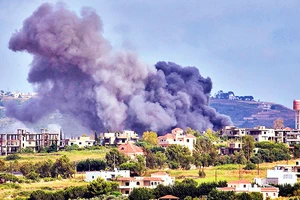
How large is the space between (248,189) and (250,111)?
443 feet

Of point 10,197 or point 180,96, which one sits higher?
point 180,96

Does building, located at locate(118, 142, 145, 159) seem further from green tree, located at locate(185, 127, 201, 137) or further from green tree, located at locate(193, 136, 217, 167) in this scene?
green tree, located at locate(185, 127, 201, 137)

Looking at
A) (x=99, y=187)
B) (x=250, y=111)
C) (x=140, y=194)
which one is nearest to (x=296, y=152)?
(x=140, y=194)

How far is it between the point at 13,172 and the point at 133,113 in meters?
23.4

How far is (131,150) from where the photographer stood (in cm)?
7431

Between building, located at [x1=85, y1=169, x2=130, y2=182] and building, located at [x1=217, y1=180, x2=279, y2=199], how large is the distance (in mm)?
9057

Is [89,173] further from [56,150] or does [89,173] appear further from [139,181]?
[56,150]

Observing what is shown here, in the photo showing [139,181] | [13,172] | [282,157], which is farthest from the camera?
[282,157]

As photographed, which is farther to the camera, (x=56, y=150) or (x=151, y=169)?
(x=56, y=150)

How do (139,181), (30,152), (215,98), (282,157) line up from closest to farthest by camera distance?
(139,181) < (282,157) < (30,152) < (215,98)

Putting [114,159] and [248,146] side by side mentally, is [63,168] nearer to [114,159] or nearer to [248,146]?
[114,159]

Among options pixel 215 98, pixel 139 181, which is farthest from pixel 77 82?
pixel 215 98

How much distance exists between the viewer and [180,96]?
94500 millimetres

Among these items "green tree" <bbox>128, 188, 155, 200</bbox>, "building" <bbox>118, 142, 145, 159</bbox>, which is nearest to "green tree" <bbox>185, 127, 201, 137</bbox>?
"building" <bbox>118, 142, 145, 159</bbox>
